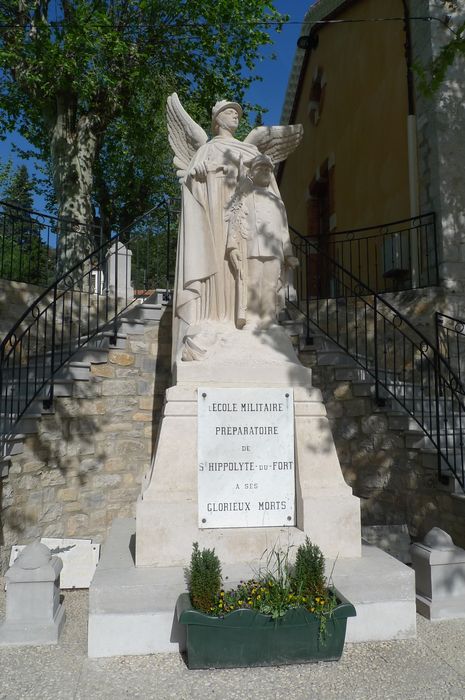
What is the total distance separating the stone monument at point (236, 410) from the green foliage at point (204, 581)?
449 millimetres

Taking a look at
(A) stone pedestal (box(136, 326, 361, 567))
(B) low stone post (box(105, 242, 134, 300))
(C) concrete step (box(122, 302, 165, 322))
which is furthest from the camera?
(B) low stone post (box(105, 242, 134, 300))

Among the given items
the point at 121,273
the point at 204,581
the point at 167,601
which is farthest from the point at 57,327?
the point at 204,581

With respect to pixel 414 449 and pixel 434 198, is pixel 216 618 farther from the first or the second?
pixel 434 198

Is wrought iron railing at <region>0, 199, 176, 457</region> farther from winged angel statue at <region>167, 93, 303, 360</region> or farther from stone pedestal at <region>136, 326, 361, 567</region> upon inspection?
stone pedestal at <region>136, 326, 361, 567</region>

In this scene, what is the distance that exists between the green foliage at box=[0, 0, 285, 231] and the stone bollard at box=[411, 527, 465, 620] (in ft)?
34.1

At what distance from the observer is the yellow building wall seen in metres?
10.2

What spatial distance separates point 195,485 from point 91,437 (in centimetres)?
349

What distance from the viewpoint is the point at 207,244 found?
4.53 m

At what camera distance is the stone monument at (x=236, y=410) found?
356cm

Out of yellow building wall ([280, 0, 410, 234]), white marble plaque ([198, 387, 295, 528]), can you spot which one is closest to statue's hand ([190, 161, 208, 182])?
white marble plaque ([198, 387, 295, 528])

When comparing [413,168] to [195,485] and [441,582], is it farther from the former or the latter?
[195,485]

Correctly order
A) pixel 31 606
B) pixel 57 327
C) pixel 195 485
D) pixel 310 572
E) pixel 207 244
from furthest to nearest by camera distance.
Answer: pixel 57 327 < pixel 207 244 < pixel 195 485 < pixel 31 606 < pixel 310 572

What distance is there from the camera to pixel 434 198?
27.5 ft

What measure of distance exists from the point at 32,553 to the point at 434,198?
7488mm
